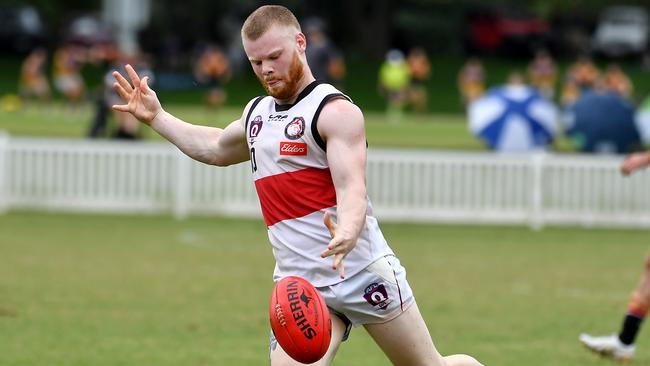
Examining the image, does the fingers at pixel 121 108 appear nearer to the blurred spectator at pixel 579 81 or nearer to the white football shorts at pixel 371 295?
the white football shorts at pixel 371 295

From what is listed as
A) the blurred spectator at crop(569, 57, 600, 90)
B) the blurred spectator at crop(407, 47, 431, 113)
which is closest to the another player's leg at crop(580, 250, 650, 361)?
the blurred spectator at crop(569, 57, 600, 90)

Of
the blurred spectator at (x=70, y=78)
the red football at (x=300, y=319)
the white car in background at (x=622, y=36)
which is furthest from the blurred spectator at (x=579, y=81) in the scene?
the red football at (x=300, y=319)

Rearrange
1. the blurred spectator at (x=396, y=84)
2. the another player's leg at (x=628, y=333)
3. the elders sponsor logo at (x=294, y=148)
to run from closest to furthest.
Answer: the elders sponsor logo at (x=294, y=148) < the another player's leg at (x=628, y=333) < the blurred spectator at (x=396, y=84)

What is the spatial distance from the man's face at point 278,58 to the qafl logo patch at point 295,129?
0.13 metres

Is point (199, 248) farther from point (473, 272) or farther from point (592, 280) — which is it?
point (592, 280)

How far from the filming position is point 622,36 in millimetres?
63156

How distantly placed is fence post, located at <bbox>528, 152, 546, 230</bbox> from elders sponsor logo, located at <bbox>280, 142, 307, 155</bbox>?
12.8 meters

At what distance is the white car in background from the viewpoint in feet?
206

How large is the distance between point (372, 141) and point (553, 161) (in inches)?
379

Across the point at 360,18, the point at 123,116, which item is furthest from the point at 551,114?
the point at 360,18

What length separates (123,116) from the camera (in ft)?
67.3

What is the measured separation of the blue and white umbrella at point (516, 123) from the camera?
78.6 feet

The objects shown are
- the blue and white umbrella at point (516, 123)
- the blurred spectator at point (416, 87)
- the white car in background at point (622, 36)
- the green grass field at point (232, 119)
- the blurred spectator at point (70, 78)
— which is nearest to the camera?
the blue and white umbrella at point (516, 123)

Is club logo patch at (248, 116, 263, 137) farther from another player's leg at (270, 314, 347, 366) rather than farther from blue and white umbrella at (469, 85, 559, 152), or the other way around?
blue and white umbrella at (469, 85, 559, 152)
